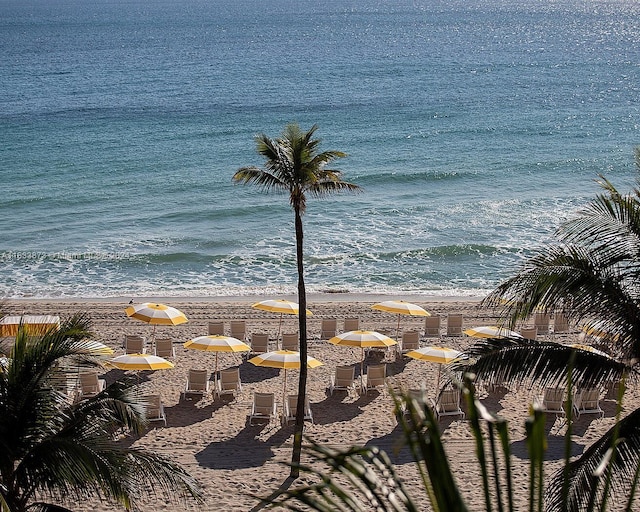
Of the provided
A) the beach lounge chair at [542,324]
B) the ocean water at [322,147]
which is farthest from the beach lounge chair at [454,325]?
the ocean water at [322,147]

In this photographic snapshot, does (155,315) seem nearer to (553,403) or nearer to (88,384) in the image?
(88,384)

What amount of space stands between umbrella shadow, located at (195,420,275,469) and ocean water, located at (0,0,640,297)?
12003 millimetres

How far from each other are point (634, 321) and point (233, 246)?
954 inches

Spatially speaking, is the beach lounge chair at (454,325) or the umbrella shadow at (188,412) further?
the beach lounge chair at (454,325)

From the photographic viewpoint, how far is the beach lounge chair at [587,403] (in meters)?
15.7

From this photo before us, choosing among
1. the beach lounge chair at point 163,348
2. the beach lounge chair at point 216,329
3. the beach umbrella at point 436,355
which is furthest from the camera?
the beach lounge chair at point 216,329

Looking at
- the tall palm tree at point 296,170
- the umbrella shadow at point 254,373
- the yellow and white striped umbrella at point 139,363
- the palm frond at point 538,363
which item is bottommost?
the umbrella shadow at point 254,373

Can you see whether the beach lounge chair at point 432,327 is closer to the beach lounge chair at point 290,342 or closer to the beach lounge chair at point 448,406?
the beach lounge chair at point 290,342

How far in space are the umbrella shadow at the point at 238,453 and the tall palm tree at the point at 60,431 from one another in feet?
16.3

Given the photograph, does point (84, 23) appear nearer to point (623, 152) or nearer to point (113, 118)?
point (113, 118)

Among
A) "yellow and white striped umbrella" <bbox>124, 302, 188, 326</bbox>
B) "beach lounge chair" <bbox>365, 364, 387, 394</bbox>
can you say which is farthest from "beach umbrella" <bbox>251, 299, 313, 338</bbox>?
"beach lounge chair" <bbox>365, 364, 387, 394</bbox>

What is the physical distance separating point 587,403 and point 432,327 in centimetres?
519

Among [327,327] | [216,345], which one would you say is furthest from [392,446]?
[327,327]

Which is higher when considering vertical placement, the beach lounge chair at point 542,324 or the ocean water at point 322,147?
the ocean water at point 322,147
